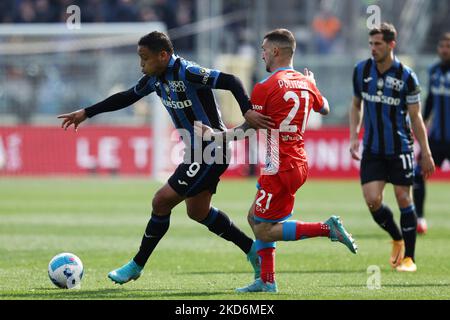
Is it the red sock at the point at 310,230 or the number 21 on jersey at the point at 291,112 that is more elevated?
the number 21 on jersey at the point at 291,112

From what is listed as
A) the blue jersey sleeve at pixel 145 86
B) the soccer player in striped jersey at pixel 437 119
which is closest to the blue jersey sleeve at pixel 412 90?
the blue jersey sleeve at pixel 145 86

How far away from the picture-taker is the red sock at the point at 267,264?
775 cm

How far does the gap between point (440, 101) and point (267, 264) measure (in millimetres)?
6863

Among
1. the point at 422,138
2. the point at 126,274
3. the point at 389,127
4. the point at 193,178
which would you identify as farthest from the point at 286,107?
the point at 389,127

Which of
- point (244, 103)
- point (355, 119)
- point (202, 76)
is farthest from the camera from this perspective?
point (355, 119)

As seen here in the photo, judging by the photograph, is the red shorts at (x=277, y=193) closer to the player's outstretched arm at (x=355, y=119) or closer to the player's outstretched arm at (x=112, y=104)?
the player's outstretched arm at (x=112, y=104)

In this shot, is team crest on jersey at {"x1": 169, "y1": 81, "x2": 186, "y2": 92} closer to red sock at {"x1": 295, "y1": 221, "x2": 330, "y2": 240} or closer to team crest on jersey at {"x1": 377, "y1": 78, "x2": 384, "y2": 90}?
red sock at {"x1": 295, "y1": 221, "x2": 330, "y2": 240}

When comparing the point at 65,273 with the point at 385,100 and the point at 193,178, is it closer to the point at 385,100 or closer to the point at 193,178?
the point at 193,178

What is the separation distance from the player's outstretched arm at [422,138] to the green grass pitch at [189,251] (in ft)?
3.39

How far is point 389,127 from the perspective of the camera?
9.70m

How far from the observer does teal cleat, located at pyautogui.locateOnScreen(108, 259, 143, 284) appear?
8.17 meters

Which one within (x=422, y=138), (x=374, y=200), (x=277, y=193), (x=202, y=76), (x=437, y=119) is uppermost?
(x=202, y=76)
